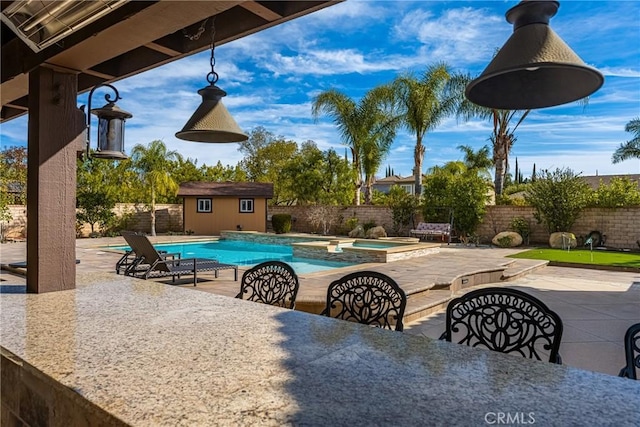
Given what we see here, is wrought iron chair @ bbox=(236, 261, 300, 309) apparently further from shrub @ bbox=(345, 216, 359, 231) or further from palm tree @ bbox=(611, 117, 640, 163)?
palm tree @ bbox=(611, 117, 640, 163)

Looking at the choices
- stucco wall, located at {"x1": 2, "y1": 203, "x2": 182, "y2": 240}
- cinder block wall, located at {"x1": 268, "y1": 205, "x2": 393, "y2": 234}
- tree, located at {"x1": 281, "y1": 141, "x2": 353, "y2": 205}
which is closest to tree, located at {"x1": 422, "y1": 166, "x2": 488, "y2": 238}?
cinder block wall, located at {"x1": 268, "y1": 205, "x2": 393, "y2": 234}

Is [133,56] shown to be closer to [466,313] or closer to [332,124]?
[466,313]

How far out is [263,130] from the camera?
3038 cm

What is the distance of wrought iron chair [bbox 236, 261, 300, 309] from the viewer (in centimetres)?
325

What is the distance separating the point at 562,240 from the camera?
46.3 ft

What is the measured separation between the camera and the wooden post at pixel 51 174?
9.32 ft

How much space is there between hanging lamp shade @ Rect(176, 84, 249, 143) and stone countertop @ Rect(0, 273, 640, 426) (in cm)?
136

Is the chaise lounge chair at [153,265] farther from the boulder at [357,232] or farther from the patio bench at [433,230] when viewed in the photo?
the boulder at [357,232]

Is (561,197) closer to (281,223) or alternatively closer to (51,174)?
(281,223)

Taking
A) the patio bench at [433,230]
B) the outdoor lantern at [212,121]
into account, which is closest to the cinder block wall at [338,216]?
the patio bench at [433,230]

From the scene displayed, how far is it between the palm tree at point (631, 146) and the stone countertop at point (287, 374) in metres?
23.6

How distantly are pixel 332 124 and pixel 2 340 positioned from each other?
20.4m

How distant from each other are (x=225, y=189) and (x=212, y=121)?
18.7 m
